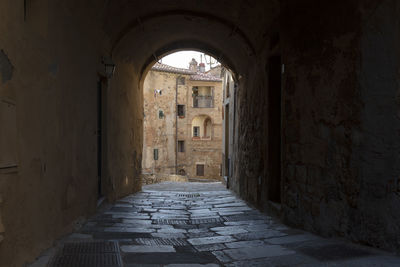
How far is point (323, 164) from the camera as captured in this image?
3.90m

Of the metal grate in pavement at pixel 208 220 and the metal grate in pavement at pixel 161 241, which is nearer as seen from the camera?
the metal grate in pavement at pixel 161 241

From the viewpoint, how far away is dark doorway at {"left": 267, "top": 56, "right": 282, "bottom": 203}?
561 cm

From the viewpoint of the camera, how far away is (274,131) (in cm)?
569

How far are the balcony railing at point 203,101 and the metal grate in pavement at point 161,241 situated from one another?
3098 centimetres

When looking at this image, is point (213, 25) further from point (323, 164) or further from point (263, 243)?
point (263, 243)

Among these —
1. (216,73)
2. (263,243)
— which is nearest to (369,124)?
(263,243)

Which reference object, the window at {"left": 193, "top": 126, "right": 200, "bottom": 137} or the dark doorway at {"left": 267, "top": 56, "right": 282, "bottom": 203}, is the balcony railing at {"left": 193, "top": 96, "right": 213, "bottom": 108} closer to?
the window at {"left": 193, "top": 126, "right": 200, "bottom": 137}

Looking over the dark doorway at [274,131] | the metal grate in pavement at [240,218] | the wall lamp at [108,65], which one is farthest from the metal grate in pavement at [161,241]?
the wall lamp at [108,65]

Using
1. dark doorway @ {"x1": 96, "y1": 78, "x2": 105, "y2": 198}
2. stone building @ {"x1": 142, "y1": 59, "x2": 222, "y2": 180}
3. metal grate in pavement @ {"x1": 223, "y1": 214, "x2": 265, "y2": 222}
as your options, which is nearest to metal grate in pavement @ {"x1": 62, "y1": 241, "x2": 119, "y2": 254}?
metal grate in pavement @ {"x1": 223, "y1": 214, "x2": 265, "y2": 222}

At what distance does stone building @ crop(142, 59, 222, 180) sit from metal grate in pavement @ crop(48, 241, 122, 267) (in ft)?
90.5

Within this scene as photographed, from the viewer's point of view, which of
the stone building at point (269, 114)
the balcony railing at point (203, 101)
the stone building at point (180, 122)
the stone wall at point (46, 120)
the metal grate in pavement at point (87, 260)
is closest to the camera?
the stone wall at point (46, 120)

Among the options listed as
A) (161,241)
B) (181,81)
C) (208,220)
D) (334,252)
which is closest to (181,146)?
(181,81)

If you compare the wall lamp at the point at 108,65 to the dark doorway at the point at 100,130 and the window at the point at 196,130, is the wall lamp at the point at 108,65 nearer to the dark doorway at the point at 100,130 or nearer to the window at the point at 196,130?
the dark doorway at the point at 100,130

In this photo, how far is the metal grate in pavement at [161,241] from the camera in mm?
3564
